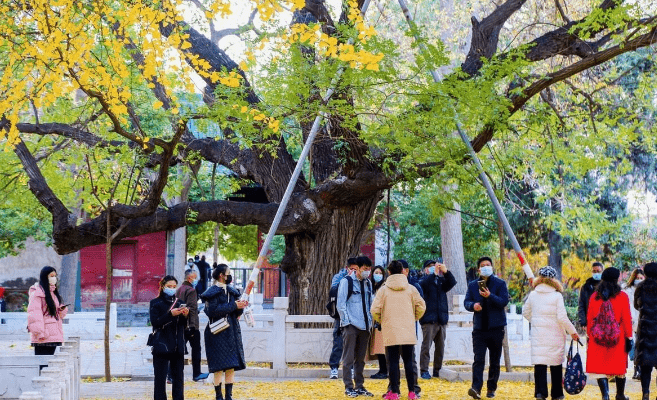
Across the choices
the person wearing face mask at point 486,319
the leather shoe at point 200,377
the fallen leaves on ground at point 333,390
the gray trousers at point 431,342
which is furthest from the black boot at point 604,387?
the leather shoe at point 200,377

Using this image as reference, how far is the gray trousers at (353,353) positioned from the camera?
A: 1318cm

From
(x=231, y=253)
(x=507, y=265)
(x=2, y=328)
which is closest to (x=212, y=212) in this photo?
(x=2, y=328)

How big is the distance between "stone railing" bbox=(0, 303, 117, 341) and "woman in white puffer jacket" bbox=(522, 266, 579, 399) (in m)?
16.5

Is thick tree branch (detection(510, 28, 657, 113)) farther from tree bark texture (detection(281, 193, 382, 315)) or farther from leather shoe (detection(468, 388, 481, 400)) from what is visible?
leather shoe (detection(468, 388, 481, 400))

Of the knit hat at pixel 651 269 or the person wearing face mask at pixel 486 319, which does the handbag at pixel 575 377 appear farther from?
the knit hat at pixel 651 269

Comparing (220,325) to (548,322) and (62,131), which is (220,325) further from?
(62,131)

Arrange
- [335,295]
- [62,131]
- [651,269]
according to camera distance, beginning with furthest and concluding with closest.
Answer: [62,131] → [335,295] → [651,269]

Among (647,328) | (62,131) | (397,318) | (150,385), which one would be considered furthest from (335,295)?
(62,131)

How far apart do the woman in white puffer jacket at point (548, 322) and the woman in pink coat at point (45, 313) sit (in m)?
6.39

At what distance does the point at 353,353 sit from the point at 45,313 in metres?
4.28

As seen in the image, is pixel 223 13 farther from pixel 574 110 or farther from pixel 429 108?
pixel 574 110

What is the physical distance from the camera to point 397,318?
41.0 ft

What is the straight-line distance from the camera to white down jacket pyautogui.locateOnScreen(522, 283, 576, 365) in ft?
38.9

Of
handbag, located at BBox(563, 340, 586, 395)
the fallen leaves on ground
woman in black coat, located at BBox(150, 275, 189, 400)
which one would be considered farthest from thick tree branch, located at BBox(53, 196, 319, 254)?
handbag, located at BBox(563, 340, 586, 395)
